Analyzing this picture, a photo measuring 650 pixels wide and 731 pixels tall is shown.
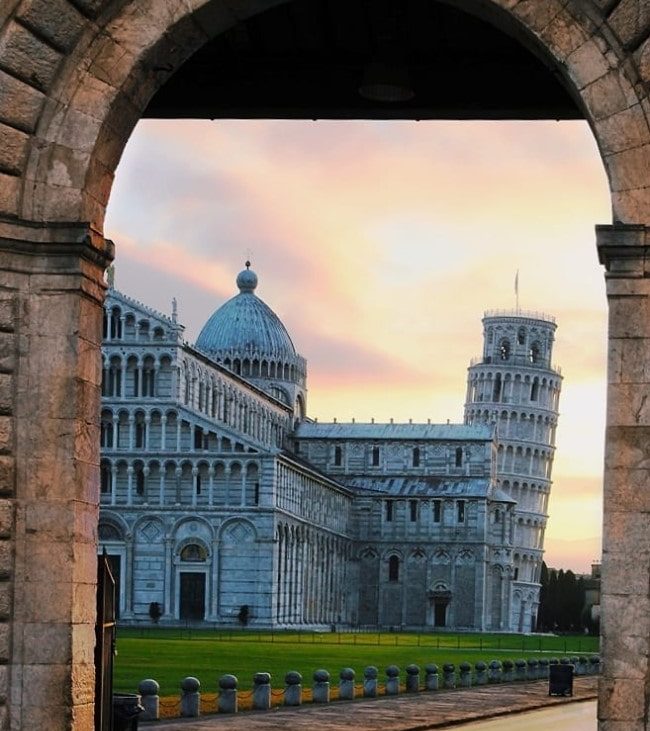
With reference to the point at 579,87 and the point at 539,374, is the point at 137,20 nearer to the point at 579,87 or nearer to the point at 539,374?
the point at 579,87

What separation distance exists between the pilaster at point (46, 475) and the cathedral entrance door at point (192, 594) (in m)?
103

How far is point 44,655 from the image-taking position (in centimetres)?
1421

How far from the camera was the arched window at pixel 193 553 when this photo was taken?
388 ft

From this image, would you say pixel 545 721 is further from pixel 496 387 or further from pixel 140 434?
pixel 496 387

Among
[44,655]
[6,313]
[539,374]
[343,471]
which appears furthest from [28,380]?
[539,374]

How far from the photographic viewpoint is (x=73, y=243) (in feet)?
47.3

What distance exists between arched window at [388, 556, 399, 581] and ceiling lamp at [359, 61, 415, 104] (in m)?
134

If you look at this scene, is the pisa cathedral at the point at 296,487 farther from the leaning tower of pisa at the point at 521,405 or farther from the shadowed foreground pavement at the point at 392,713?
the shadowed foreground pavement at the point at 392,713

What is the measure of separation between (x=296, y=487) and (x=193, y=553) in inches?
460

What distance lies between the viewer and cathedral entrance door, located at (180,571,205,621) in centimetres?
11694

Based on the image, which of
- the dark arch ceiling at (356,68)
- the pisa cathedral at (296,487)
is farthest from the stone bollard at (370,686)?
the pisa cathedral at (296,487)

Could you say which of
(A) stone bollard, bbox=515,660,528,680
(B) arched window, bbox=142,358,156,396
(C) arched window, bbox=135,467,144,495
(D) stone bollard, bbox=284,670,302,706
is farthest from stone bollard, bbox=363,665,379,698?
(B) arched window, bbox=142,358,156,396

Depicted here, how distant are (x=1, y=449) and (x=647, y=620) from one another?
4.99 metres

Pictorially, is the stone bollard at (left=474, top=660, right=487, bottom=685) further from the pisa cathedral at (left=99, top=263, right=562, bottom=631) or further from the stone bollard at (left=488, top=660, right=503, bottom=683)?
the pisa cathedral at (left=99, top=263, right=562, bottom=631)
